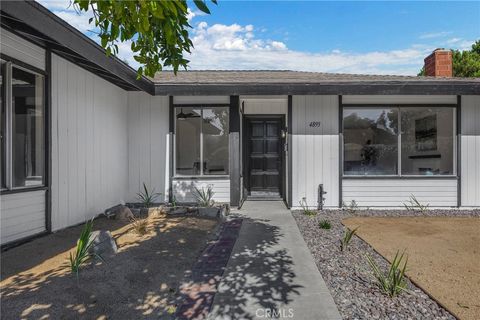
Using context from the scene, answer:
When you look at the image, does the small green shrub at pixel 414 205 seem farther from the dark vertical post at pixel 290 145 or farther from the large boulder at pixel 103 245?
the large boulder at pixel 103 245

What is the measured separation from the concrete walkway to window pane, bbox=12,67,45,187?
3.35 m

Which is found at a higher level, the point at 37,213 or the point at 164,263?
the point at 37,213

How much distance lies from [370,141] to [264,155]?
2.85 metres

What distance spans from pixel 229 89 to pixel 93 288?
17.0 ft

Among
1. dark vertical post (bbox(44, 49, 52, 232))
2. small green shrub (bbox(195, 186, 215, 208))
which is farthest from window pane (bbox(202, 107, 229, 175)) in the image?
dark vertical post (bbox(44, 49, 52, 232))

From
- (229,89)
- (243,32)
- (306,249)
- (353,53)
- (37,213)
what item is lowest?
(306,249)

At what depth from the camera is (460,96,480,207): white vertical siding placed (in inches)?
296

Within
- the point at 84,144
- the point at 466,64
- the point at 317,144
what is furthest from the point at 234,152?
the point at 466,64

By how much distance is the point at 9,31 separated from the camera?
4164 mm

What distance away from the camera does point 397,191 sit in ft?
25.0

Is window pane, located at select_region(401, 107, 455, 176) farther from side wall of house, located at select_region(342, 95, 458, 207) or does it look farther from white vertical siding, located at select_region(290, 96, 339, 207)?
white vertical siding, located at select_region(290, 96, 339, 207)

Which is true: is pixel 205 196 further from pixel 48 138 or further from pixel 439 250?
pixel 439 250

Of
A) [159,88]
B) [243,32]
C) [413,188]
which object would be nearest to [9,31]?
[159,88]

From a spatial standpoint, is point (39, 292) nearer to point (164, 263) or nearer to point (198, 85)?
point (164, 263)
